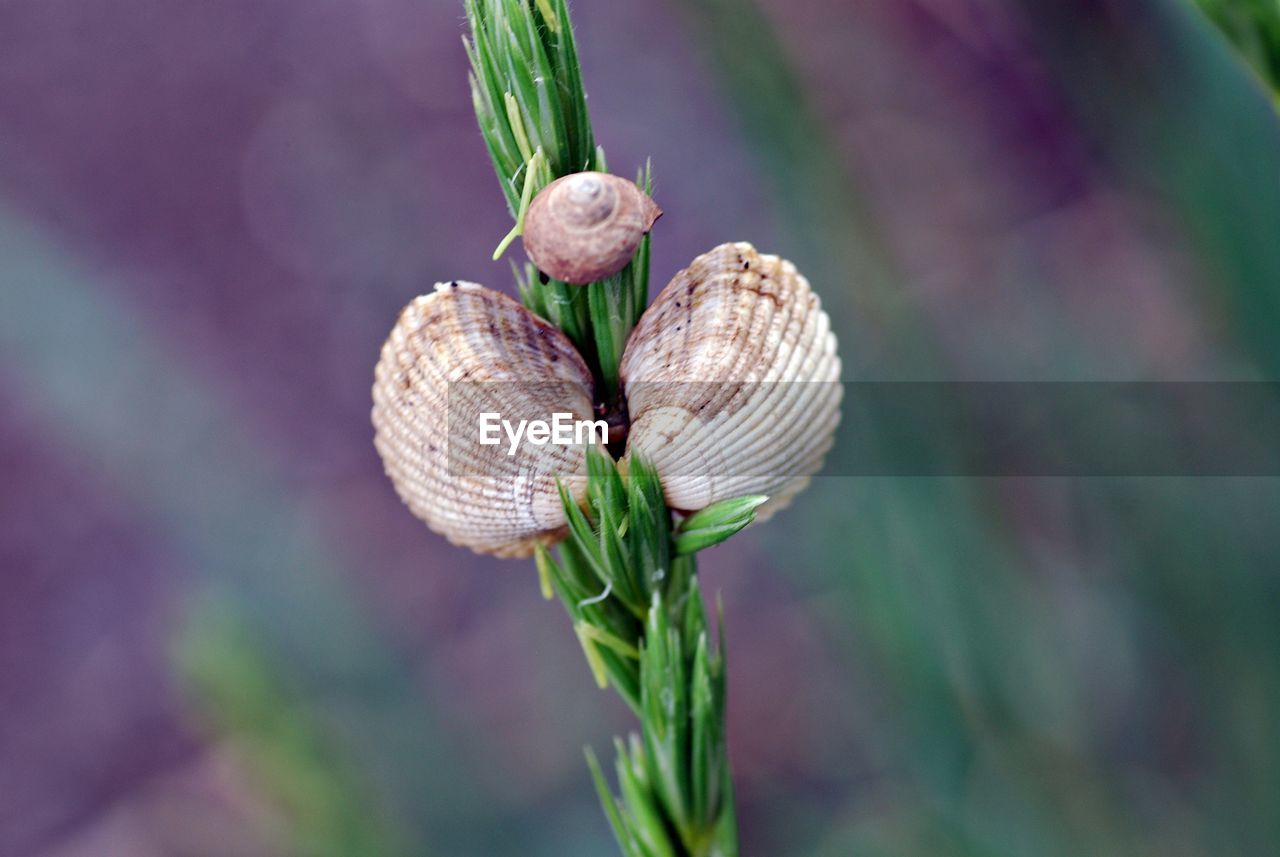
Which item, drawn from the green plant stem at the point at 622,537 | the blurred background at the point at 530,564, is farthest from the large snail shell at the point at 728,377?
the blurred background at the point at 530,564

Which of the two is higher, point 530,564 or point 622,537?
point 622,537

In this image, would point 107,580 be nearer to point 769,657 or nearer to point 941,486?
point 769,657

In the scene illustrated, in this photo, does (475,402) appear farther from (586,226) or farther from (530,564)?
(530,564)

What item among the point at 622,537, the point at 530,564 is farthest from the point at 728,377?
the point at 530,564

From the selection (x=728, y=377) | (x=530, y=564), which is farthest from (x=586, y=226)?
(x=530, y=564)

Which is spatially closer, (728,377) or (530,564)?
(728,377)

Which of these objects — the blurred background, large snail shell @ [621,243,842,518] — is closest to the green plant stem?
large snail shell @ [621,243,842,518]

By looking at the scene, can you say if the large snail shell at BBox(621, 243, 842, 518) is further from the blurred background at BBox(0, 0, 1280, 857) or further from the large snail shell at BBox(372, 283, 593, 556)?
the blurred background at BBox(0, 0, 1280, 857)
